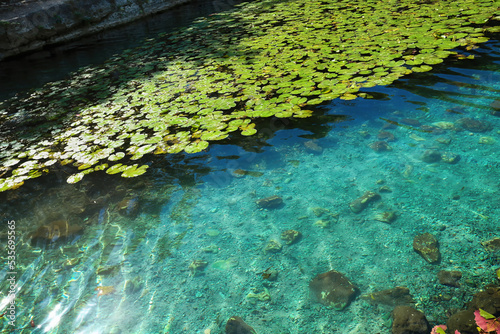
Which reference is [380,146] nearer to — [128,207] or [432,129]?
[432,129]

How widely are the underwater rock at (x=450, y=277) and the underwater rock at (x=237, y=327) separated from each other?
3.56 ft

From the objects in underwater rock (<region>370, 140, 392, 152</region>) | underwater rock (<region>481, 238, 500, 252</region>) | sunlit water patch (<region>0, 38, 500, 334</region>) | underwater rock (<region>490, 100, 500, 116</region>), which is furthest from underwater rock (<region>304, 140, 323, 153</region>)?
underwater rock (<region>490, 100, 500, 116</region>)

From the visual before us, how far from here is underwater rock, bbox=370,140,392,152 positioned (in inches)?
109

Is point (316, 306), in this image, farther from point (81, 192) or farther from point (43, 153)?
point (43, 153)

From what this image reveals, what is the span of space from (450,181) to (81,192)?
313 centimetres

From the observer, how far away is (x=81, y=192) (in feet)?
9.12

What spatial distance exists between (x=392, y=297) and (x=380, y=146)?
150 centimetres

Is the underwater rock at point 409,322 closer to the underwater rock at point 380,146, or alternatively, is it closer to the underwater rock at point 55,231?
the underwater rock at point 380,146

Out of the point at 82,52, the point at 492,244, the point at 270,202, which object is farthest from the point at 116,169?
the point at 82,52

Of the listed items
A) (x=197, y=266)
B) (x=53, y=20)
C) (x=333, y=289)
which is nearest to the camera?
(x=333, y=289)

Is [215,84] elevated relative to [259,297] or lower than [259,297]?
elevated

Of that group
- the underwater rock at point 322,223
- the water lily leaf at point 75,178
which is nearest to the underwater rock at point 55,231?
the water lily leaf at point 75,178

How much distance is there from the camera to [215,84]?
401 centimetres

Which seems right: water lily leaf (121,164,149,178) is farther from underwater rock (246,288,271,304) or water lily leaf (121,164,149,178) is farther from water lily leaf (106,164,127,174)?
underwater rock (246,288,271,304)
